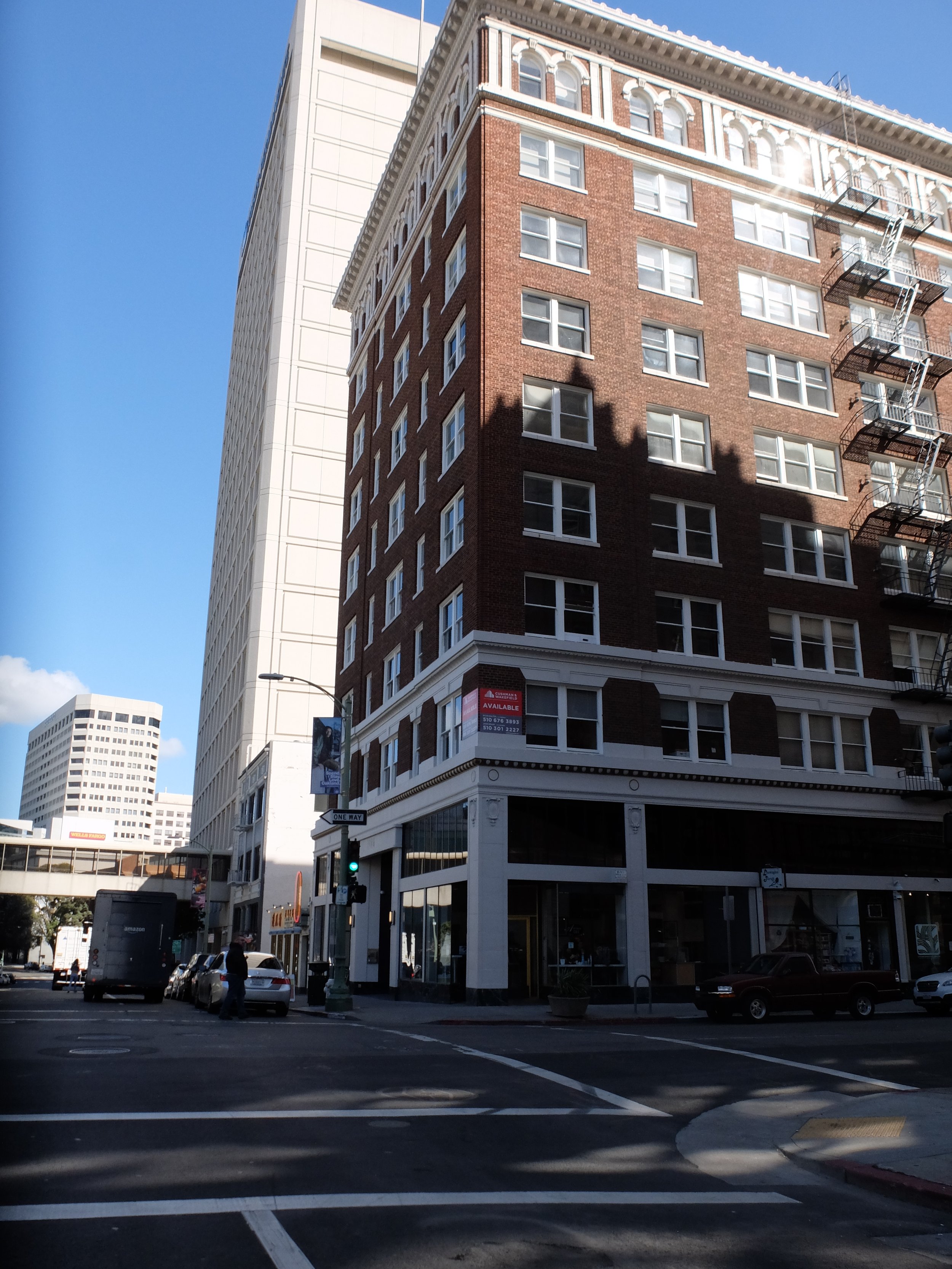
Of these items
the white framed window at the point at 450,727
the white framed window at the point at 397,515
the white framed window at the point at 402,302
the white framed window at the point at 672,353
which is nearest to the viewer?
the white framed window at the point at 450,727

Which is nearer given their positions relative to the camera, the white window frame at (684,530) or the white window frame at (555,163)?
the white window frame at (684,530)

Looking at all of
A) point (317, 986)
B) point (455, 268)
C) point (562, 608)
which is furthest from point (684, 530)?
point (317, 986)

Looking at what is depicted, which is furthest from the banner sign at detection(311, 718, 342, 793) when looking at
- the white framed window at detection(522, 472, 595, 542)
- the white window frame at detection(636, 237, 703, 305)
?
the white window frame at detection(636, 237, 703, 305)

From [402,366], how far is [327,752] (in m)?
19.1

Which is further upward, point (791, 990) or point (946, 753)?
point (946, 753)

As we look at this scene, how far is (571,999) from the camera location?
983 inches

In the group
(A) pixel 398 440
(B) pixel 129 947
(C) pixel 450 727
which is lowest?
(B) pixel 129 947

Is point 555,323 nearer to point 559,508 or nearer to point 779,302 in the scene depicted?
point 559,508

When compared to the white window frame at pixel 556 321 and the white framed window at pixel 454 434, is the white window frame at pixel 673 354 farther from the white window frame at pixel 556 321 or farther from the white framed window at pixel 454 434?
the white framed window at pixel 454 434

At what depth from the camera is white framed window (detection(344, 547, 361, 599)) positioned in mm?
49312

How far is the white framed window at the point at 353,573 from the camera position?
4931cm

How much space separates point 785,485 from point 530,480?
10.00m

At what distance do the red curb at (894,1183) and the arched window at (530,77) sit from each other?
1456 inches

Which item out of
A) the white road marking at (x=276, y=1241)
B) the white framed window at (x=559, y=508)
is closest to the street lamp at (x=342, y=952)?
the white framed window at (x=559, y=508)
